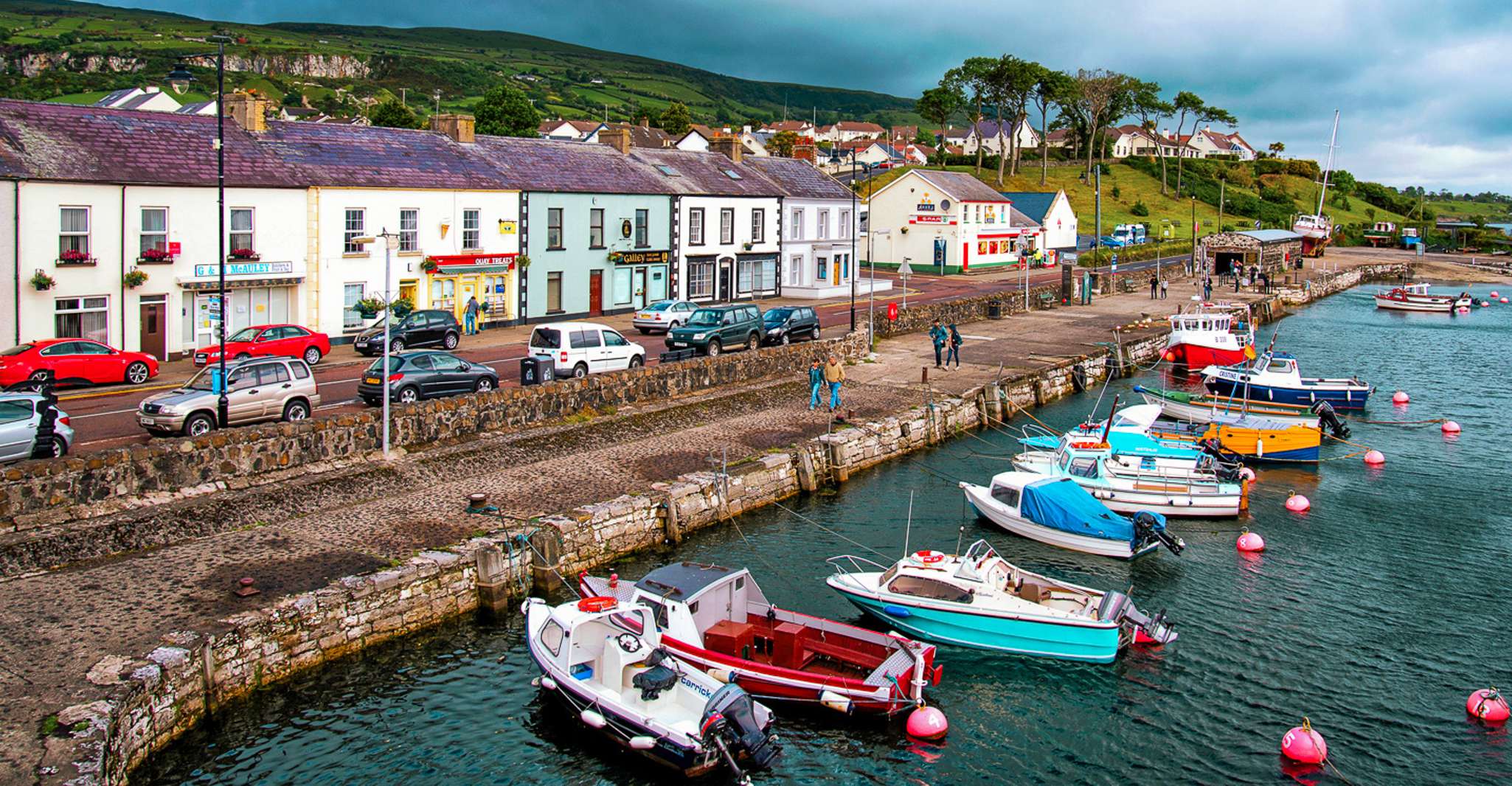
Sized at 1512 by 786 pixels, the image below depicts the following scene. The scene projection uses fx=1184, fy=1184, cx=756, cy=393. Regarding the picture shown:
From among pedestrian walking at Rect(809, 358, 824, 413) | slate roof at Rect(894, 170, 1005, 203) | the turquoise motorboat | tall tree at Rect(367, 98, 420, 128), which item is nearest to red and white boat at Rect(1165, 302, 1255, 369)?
pedestrian walking at Rect(809, 358, 824, 413)

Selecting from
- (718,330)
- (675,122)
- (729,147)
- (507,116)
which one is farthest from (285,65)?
(718,330)

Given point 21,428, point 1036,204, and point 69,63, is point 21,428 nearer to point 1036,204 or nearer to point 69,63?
point 1036,204

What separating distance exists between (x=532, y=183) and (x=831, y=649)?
37940 millimetres

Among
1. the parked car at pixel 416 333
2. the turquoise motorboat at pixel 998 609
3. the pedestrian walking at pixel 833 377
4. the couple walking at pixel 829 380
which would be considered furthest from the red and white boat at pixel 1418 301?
the turquoise motorboat at pixel 998 609

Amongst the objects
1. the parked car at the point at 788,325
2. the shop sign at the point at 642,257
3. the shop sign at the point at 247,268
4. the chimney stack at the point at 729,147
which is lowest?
the parked car at the point at 788,325

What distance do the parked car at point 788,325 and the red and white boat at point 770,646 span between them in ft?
88.0

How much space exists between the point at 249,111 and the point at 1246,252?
81250 mm

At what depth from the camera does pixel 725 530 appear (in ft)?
94.0

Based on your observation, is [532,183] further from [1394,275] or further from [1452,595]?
[1394,275]

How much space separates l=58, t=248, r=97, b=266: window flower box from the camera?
127ft

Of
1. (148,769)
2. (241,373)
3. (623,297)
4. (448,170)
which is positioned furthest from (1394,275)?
(148,769)

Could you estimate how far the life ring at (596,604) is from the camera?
18969 millimetres

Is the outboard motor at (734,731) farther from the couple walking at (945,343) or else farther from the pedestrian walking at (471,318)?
the pedestrian walking at (471,318)

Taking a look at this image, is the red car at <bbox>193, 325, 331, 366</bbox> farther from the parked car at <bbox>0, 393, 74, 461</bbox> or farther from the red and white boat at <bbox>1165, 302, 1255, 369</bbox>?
the red and white boat at <bbox>1165, 302, 1255, 369</bbox>
